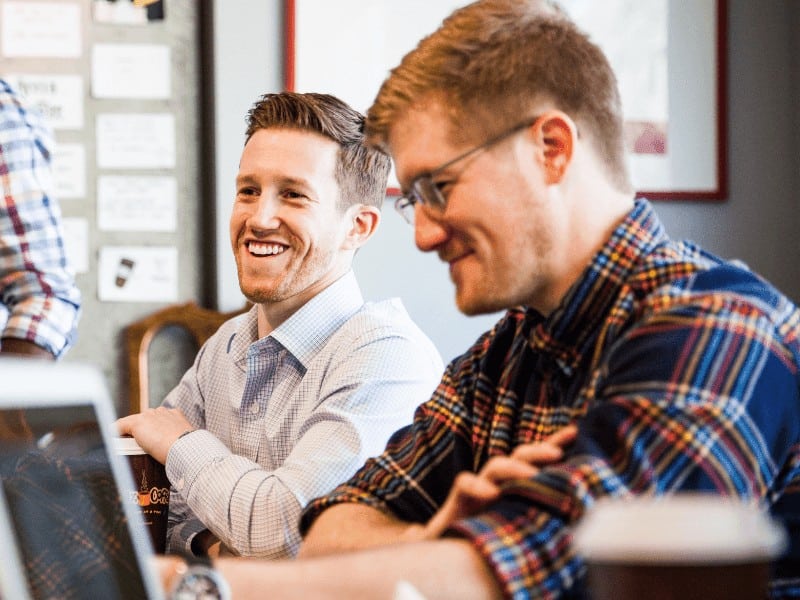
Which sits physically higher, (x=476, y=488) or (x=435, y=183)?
(x=435, y=183)

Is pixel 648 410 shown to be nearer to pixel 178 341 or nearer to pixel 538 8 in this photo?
pixel 538 8

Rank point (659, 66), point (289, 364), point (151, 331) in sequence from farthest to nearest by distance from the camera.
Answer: point (659, 66) → point (151, 331) → point (289, 364)

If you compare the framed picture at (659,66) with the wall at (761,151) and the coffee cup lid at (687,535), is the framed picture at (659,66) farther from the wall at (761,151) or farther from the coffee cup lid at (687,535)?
the coffee cup lid at (687,535)

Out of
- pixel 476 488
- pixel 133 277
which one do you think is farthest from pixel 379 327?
pixel 133 277

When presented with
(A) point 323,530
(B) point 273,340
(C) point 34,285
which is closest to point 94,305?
(C) point 34,285

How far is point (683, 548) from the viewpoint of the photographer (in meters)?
0.54

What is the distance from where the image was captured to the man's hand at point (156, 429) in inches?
66.1

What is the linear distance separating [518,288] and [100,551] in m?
0.58

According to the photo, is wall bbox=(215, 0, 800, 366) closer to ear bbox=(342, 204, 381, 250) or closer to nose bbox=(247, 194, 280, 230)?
ear bbox=(342, 204, 381, 250)

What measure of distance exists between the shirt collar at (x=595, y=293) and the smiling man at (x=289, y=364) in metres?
0.54

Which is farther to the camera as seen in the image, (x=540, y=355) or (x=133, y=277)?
(x=133, y=277)

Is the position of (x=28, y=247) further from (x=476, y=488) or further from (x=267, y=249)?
(x=476, y=488)

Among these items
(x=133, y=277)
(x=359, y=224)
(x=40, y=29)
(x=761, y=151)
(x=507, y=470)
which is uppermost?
(x=40, y=29)

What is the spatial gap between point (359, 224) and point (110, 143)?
4.25 feet
